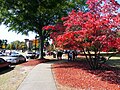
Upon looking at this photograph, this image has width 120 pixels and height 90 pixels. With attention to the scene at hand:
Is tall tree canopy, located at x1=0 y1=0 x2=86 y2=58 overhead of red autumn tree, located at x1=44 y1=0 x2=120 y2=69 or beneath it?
overhead

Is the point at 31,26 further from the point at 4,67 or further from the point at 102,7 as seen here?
the point at 102,7

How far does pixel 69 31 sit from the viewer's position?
20.6 meters

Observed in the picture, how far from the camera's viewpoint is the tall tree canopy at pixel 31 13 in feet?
125

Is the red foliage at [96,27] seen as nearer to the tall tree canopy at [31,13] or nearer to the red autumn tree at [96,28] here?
the red autumn tree at [96,28]

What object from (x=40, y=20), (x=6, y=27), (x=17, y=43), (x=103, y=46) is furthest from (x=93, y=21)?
(x=17, y=43)

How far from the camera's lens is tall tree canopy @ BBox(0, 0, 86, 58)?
3803 centimetres

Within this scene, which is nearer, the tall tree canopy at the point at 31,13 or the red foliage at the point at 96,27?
the red foliage at the point at 96,27

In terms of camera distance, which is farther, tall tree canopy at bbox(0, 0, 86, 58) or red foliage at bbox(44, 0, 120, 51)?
tall tree canopy at bbox(0, 0, 86, 58)

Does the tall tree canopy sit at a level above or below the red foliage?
above

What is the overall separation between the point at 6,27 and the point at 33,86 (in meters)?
31.1

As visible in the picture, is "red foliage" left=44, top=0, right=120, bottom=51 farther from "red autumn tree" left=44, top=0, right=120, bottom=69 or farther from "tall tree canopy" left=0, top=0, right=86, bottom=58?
"tall tree canopy" left=0, top=0, right=86, bottom=58

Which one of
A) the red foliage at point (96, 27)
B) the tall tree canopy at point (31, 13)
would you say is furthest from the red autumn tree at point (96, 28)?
the tall tree canopy at point (31, 13)

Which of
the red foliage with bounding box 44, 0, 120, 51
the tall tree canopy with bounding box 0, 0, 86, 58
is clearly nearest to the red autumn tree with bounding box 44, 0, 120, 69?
the red foliage with bounding box 44, 0, 120, 51

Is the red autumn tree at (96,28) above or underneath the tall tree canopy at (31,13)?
underneath
